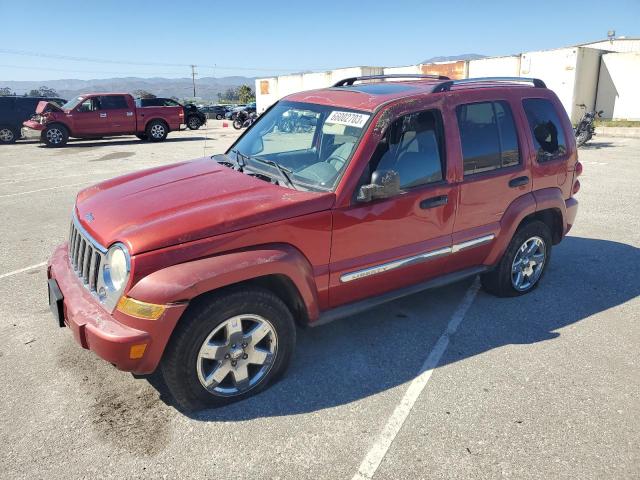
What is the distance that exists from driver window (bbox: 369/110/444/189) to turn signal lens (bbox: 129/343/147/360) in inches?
70.5

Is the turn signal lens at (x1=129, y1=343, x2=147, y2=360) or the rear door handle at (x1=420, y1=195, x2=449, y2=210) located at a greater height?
the rear door handle at (x1=420, y1=195, x2=449, y2=210)

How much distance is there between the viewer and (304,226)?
123 inches

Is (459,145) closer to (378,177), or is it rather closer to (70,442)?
(378,177)

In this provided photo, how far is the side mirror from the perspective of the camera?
324 centimetres

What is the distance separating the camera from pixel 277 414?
10.0 ft

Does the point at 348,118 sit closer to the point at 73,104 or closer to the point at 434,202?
the point at 434,202

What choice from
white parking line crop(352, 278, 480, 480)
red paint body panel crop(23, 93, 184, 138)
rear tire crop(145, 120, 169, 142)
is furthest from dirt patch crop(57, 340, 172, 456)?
rear tire crop(145, 120, 169, 142)

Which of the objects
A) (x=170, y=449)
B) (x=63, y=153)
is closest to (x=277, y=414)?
(x=170, y=449)

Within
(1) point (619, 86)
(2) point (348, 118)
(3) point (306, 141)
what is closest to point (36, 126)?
(3) point (306, 141)

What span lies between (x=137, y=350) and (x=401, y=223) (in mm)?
1907

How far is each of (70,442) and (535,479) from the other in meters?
2.49

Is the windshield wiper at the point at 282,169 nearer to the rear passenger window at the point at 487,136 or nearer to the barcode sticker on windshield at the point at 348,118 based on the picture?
the barcode sticker on windshield at the point at 348,118

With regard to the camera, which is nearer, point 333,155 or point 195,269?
point 195,269

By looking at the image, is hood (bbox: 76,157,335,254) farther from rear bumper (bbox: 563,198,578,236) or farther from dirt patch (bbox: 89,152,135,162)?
dirt patch (bbox: 89,152,135,162)
